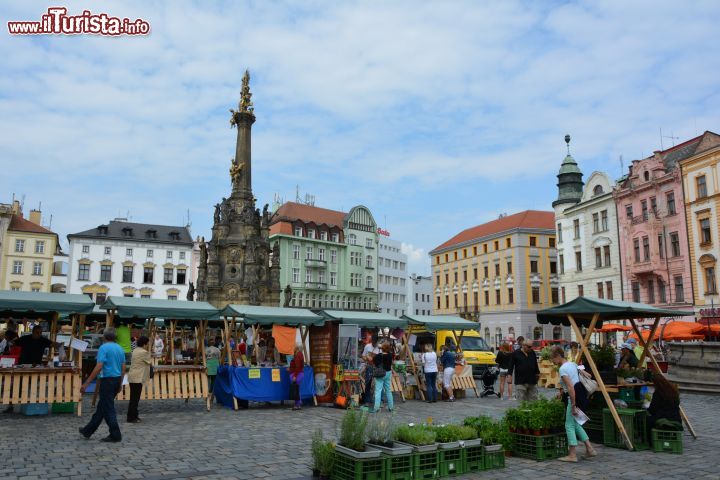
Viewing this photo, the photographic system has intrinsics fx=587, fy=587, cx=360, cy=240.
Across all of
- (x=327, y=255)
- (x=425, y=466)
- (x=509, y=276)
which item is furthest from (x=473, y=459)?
(x=327, y=255)

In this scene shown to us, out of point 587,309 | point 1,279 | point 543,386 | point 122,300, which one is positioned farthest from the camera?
point 1,279

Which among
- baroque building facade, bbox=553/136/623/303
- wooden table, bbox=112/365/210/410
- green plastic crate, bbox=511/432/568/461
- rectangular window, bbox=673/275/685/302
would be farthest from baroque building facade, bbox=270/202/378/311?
green plastic crate, bbox=511/432/568/461

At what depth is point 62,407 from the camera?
13906 millimetres

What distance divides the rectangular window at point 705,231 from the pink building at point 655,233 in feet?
4.09

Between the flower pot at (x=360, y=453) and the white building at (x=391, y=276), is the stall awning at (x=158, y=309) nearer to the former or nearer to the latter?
the flower pot at (x=360, y=453)

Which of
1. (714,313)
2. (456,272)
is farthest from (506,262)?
(714,313)

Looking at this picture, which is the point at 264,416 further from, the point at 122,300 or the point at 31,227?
the point at 31,227

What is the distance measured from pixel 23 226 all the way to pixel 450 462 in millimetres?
73482

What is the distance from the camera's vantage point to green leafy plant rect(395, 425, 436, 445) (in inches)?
310

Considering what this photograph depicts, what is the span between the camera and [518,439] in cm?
932

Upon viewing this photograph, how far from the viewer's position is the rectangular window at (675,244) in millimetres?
42438

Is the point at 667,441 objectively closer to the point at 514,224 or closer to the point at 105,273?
the point at 514,224

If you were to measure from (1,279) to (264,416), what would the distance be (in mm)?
64369

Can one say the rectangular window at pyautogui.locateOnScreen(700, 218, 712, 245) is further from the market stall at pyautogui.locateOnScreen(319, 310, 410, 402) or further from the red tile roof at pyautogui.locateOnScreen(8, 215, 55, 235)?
the red tile roof at pyautogui.locateOnScreen(8, 215, 55, 235)
